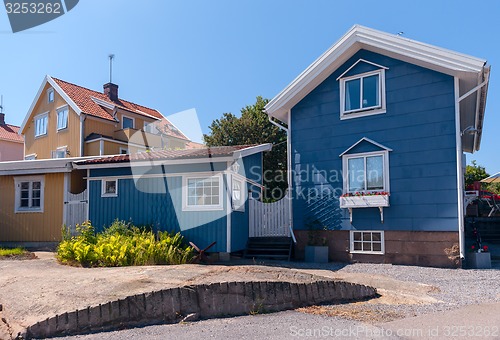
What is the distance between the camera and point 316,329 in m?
5.46

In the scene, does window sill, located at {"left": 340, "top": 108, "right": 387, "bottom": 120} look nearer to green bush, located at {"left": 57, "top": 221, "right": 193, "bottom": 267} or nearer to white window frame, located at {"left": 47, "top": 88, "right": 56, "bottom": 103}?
green bush, located at {"left": 57, "top": 221, "right": 193, "bottom": 267}

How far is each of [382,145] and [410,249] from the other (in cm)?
304

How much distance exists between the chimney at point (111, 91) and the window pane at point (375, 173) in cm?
2139

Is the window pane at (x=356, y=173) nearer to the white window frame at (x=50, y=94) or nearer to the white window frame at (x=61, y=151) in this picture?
the white window frame at (x=61, y=151)

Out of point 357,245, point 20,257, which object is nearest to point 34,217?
point 20,257

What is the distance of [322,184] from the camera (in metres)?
13.3

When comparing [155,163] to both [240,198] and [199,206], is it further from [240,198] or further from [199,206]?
[240,198]

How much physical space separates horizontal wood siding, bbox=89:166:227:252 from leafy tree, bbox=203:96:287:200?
1062 centimetres

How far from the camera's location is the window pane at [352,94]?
1297 centimetres

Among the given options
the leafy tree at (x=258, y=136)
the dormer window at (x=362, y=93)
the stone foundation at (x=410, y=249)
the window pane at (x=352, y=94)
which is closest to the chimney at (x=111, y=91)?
the leafy tree at (x=258, y=136)

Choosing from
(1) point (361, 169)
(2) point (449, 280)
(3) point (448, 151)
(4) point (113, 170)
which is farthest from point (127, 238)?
(3) point (448, 151)

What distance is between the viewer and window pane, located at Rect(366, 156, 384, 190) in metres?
12.3

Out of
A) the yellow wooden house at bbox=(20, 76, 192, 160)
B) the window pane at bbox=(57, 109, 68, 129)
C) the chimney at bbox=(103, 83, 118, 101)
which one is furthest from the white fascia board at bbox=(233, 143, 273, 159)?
the chimney at bbox=(103, 83, 118, 101)

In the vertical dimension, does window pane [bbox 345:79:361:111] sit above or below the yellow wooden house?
below
